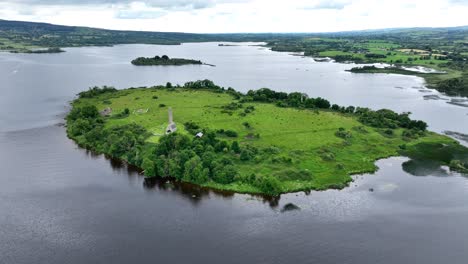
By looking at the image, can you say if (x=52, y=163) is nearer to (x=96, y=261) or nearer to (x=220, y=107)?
(x=96, y=261)

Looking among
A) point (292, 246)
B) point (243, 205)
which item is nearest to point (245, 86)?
point (243, 205)

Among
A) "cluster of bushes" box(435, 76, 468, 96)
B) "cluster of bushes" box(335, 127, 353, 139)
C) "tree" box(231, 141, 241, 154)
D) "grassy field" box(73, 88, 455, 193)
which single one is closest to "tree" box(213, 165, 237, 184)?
"grassy field" box(73, 88, 455, 193)

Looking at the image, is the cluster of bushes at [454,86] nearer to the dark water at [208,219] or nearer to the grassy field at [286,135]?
the grassy field at [286,135]

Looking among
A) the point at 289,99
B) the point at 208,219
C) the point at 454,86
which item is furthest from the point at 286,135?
the point at 454,86

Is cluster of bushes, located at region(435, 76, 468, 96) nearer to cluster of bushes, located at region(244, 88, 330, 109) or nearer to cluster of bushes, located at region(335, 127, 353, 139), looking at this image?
cluster of bushes, located at region(244, 88, 330, 109)

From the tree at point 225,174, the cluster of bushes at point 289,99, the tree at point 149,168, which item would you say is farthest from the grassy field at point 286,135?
the tree at point 149,168

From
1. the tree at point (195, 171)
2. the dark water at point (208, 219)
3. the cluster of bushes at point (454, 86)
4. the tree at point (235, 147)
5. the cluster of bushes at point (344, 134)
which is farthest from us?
the cluster of bushes at point (454, 86)

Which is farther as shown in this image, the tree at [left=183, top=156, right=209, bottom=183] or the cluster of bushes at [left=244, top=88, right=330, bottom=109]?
the cluster of bushes at [left=244, top=88, right=330, bottom=109]

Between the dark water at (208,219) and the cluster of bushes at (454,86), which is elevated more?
the cluster of bushes at (454,86)
